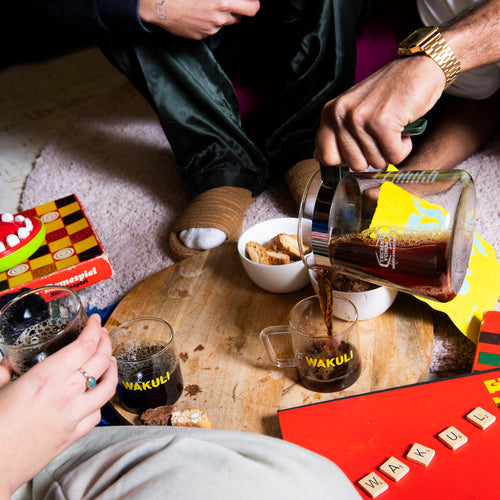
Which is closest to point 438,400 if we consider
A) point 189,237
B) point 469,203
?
point 469,203

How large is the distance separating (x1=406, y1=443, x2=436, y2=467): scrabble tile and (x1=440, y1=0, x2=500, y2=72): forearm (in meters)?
0.59

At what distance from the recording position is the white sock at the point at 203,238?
3.94 ft

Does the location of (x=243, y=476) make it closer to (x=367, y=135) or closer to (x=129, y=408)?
(x=129, y=408)

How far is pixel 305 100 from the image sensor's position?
1351 millimetres

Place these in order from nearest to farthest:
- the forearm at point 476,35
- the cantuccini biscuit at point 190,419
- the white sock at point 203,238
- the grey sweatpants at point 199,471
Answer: the grey sweatpants at point 199,471 < the cantuccini biscuit at point 190,419 < the forearm at point 476,35 < the white sock at point 203,238

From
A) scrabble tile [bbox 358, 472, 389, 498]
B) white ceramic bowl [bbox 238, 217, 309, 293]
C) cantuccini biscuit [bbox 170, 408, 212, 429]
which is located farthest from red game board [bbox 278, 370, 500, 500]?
white ceramic bowl [bbox 238, 217, 309, 293]

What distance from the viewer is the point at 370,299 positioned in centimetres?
82

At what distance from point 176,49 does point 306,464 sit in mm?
1012

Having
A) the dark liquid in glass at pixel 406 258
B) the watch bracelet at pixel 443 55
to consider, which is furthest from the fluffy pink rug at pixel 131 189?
the watch bracelet at pixel 443 55

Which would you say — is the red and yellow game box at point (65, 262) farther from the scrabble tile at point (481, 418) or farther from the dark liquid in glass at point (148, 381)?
the scrabble tile at point (481, 418)

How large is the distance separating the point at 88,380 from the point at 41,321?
11cm

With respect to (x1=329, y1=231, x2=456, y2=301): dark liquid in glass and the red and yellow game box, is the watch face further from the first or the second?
the red and yellow game box

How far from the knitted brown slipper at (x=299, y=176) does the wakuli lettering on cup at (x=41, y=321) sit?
757mm

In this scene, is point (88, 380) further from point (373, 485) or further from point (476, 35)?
point (476, 35)
